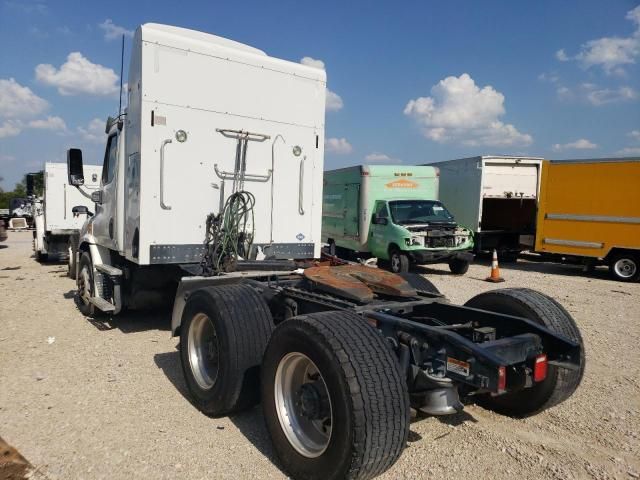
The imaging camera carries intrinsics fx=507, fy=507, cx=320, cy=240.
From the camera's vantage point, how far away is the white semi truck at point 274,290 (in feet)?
9.51

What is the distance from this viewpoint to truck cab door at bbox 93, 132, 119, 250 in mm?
6543

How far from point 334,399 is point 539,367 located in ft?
4.33

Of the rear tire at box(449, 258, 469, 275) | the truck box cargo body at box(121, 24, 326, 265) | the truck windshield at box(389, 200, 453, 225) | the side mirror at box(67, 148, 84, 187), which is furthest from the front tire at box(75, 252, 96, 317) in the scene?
the rear tire at box(449, 258, 469, 275)

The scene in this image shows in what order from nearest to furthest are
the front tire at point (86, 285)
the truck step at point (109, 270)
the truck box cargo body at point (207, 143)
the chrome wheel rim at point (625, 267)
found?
1. the truck box cargo body at point (207, 143)
2. the truck step at point (109, 270)
3. the front tire at point (86, 285)
4. the chrome wheel rim at point (625, 267)

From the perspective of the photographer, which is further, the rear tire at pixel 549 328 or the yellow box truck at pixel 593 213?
the yellow box truck at pixel 593 213

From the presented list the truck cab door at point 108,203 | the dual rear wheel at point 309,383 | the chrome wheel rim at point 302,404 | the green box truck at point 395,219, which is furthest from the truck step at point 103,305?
the green box truck at point 395,219

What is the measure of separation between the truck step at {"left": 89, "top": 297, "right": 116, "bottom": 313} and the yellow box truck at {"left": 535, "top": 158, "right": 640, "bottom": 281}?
11567mm

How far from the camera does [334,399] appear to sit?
281 cm

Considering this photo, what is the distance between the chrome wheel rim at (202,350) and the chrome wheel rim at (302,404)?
1.13 metres

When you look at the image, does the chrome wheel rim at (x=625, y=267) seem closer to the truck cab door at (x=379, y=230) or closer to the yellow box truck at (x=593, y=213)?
the yellow box truck at (x=593, y=213)

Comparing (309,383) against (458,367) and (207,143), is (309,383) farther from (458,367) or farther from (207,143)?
(207,143)

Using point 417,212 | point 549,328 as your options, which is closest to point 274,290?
point 549,328

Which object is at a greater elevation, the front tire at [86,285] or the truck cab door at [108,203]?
the truck cab door at [108,203]

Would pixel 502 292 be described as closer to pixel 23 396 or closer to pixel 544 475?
pixel 544 475
